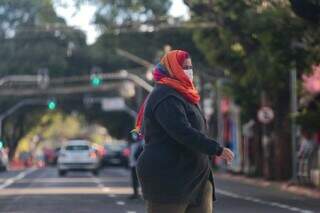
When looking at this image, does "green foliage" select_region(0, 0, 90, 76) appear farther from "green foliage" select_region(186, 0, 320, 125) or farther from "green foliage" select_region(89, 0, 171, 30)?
"green foliage" select_region(186, 0, 320, 125)

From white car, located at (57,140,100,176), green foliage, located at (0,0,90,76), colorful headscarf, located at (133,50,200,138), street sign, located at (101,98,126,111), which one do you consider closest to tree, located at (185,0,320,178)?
white car, located at (57,140,100,176)

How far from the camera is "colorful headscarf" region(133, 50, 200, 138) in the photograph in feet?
23.2

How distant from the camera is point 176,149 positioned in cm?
695

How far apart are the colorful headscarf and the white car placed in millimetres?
39935

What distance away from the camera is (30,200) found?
24109 millimetres

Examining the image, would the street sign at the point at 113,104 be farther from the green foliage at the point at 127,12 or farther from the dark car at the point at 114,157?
the green foliage at the point at 127,12

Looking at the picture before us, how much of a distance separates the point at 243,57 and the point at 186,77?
94.1 ft

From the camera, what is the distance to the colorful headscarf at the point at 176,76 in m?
7.07

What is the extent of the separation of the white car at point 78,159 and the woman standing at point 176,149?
39983mm

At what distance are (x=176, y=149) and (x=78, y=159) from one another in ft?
134

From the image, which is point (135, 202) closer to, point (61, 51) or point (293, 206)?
point (293, 206)

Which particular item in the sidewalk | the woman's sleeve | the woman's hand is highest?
the woman's sleeve

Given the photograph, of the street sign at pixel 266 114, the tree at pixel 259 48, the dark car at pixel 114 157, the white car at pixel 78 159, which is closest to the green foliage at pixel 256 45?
the tree at pixel 259 48


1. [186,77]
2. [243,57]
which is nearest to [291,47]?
[243,57]
